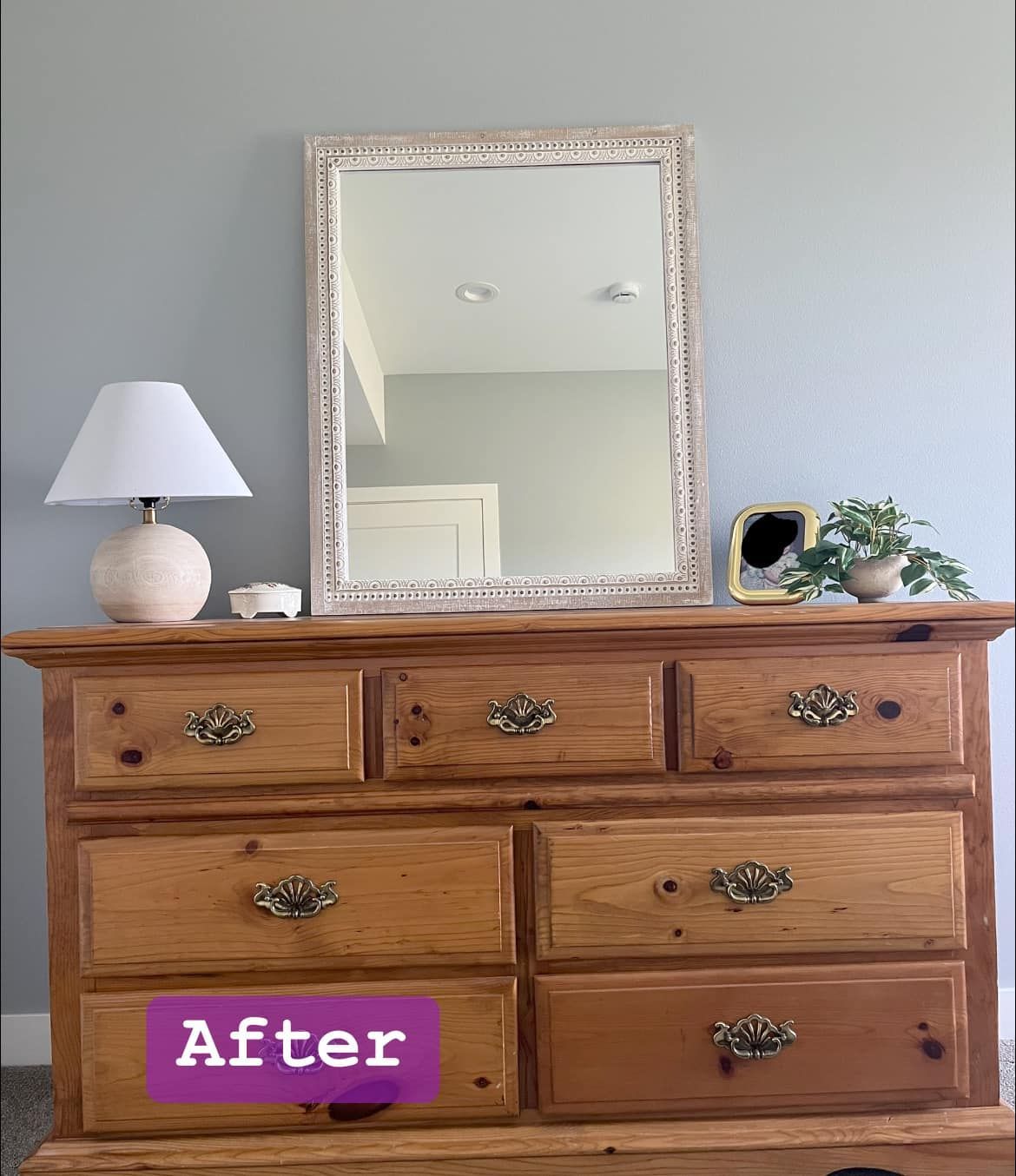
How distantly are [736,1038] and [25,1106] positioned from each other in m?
1.43

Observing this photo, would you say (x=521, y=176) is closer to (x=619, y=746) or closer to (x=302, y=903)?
(x=619, y=746)

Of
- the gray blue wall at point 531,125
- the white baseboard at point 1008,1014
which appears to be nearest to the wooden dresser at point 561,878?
the gray blue wall at point 531,125

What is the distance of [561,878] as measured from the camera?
4.57 ft

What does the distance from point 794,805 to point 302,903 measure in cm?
78

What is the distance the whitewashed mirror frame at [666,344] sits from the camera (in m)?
1.84

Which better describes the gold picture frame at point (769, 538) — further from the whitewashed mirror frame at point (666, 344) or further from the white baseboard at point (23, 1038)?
the white baseboard at point (23, 1038)

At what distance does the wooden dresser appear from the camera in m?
1.38

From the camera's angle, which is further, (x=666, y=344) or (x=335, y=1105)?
(x=666, y=344)

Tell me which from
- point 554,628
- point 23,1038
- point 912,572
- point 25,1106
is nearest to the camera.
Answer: point 554,628

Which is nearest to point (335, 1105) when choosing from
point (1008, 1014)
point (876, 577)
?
point (876, 577)

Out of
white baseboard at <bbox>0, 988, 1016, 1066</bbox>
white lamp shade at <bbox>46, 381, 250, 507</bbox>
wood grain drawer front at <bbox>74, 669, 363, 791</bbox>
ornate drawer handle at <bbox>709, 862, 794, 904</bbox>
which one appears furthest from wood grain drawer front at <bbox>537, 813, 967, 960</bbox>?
A: white baseboard at <bbox>0, 988, 1016, 1066</bbox>

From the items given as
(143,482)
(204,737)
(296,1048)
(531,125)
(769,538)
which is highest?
(531,125)

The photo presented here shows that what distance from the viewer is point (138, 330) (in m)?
1.92

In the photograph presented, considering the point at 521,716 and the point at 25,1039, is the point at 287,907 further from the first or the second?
the point at 25,1039
